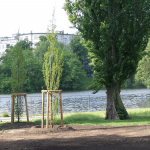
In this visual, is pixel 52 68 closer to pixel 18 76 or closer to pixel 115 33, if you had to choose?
pixel 18 76

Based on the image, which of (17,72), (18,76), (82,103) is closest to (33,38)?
(82,103)

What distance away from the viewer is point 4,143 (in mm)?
8008

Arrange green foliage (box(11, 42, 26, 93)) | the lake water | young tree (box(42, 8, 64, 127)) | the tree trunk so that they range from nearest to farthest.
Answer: young tree (box(42, 8, 64, 127)), green foliage (box(11, 42, 26, 93)), the tree trunk, the lake water

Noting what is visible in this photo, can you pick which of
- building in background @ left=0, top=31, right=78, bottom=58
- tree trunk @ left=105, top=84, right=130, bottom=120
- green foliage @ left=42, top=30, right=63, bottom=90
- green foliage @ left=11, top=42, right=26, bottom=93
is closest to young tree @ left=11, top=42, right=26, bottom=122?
green foliage @ left=11, top=42, right=26, bottom=93

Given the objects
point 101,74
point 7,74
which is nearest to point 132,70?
point 101,74

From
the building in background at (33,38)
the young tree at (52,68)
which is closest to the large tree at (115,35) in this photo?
the young tree at (52,68)

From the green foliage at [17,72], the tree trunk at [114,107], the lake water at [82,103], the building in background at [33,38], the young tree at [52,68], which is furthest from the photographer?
the building in background at [33,38]

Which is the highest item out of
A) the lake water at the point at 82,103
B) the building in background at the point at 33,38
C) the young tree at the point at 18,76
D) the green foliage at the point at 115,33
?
the building in background at the point at 33,38

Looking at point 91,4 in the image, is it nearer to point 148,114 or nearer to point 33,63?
point 148,114

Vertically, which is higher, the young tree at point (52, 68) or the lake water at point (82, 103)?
the young tree at point (52, 68)

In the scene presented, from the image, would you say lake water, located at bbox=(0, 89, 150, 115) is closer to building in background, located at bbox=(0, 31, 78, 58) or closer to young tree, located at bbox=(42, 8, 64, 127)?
young tree, located at bbox=(42, 8, 64, 127)

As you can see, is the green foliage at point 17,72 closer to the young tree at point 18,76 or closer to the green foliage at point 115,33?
the young tree at point 18,76

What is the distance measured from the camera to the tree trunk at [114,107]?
16.5 m

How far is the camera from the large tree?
16.0 meters
